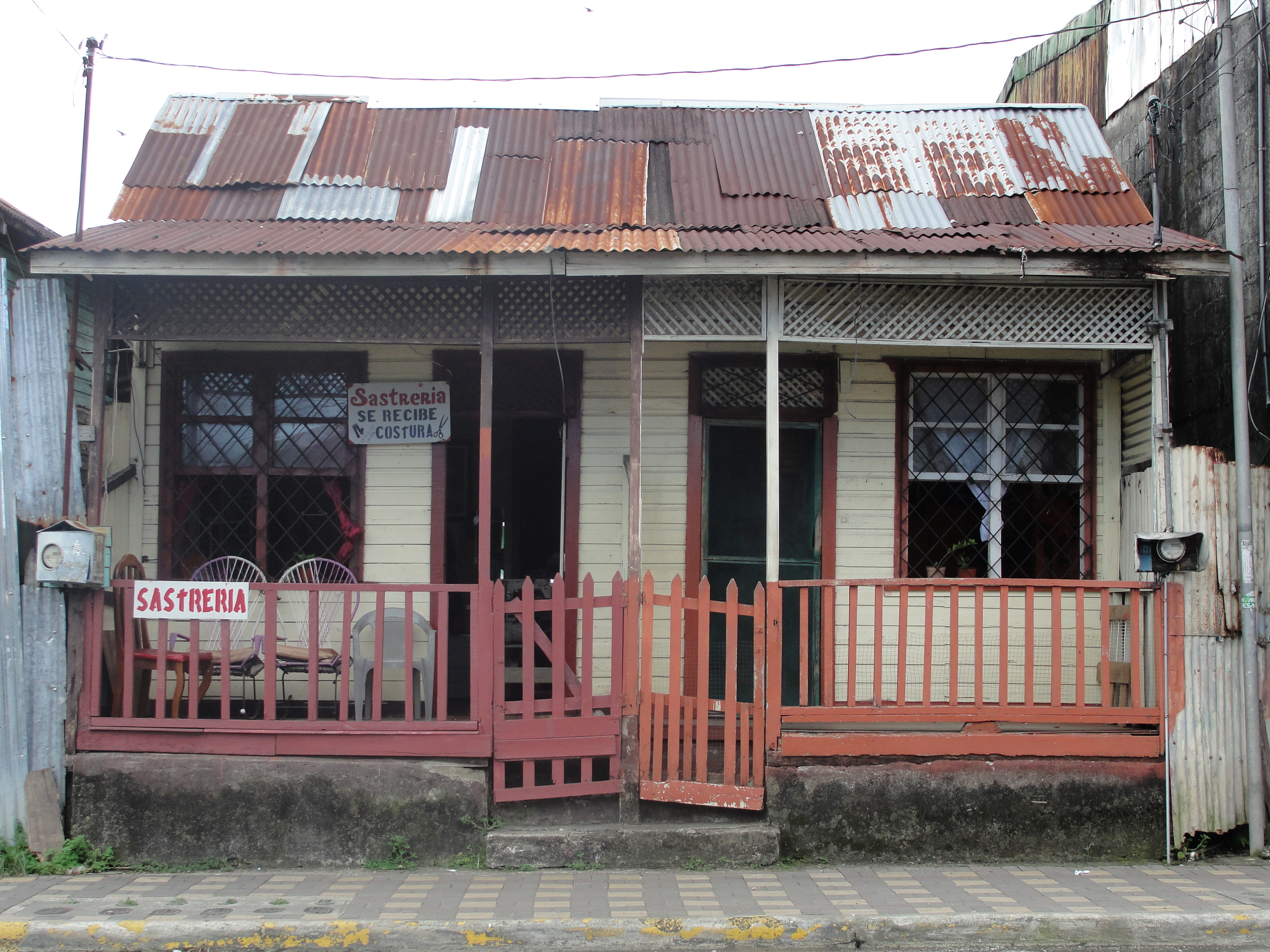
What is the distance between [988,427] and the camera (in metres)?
7.45

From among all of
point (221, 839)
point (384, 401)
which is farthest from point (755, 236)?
point (221, 839)

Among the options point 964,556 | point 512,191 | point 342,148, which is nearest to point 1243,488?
point 964,556

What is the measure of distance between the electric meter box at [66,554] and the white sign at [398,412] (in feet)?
7.20

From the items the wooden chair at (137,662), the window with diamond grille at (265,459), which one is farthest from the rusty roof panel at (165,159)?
the wooden chair at (137,662)

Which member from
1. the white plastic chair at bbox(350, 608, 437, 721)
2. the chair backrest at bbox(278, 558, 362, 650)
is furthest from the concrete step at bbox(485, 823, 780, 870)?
the chair backrest at bbox(278, 558, 362, 650)

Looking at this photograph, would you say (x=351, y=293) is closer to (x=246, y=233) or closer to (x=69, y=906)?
(x=246, y=233)

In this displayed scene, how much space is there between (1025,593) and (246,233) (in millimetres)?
5460

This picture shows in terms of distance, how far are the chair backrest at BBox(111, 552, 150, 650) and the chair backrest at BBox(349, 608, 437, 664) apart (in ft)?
4.58

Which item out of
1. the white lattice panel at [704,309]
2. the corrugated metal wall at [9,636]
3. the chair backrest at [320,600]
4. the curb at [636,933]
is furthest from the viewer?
the chair backrest at [320,600]

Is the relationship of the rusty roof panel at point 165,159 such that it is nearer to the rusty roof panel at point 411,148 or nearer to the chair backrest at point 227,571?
the rusty roof panel at point 411,148

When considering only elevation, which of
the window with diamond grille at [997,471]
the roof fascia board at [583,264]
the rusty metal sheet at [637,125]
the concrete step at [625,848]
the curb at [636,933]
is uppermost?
the rusty metal sheet at [637,125]

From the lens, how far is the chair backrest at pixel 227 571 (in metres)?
7.34

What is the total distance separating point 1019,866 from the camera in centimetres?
570

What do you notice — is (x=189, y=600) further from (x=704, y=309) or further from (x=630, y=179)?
(x=630, y=179)
